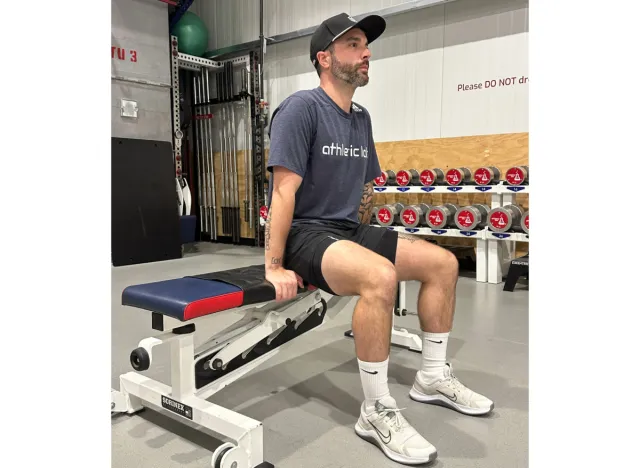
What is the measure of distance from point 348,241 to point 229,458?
0.73 meters

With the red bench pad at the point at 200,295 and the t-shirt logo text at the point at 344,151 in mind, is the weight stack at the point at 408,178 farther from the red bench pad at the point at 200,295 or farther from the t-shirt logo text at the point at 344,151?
the red bench pad at the point at 200,295

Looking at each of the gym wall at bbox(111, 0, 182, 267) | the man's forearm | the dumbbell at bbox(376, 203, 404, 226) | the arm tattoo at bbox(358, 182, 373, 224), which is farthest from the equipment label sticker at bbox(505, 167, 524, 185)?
the gym wall at bbox(111, 0, 182, 267)

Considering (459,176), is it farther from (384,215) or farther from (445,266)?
(445,266)

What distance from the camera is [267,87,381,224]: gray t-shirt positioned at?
171 cm

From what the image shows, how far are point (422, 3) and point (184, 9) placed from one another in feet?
9.70

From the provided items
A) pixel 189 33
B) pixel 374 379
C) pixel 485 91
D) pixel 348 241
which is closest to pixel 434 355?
pixel 374 379

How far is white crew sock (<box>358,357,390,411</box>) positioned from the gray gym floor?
15 cm

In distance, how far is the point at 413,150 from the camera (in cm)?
498

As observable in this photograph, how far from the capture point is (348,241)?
166cm

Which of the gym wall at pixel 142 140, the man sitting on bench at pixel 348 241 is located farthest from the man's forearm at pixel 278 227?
the gym wall at pixel 142 140

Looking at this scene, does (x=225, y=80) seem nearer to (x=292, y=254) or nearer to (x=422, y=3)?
(x=422, y=3)

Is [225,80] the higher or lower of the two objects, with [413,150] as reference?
higher

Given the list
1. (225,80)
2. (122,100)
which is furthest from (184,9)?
(122,100)

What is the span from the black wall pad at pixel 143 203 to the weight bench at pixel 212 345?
3335mm
